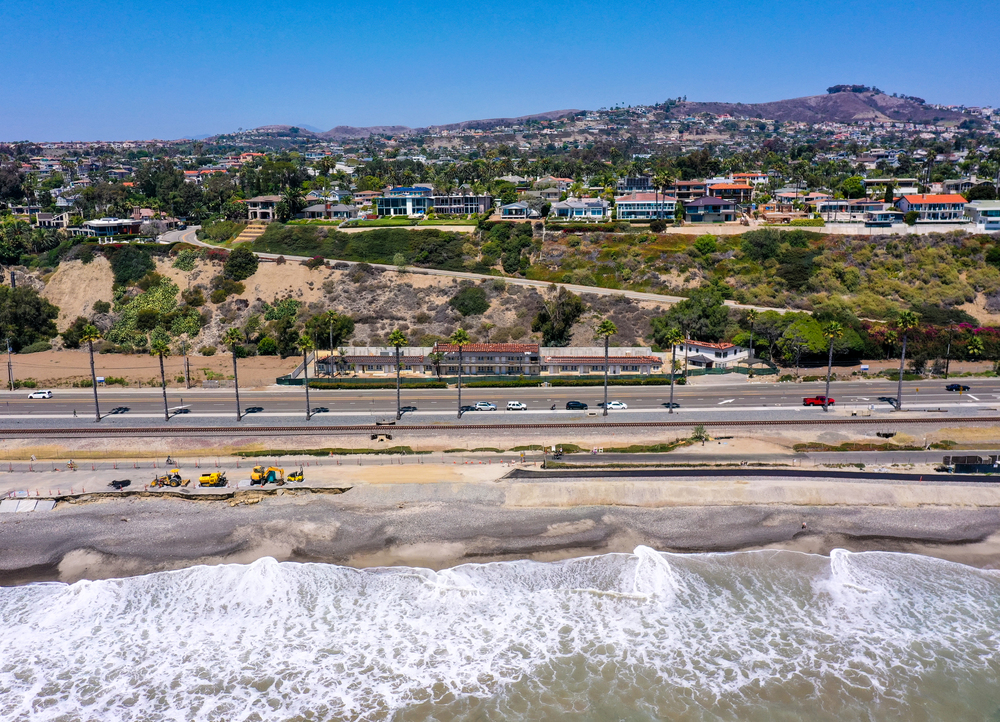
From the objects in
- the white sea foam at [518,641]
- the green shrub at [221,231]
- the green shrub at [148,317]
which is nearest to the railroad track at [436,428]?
the white sea foam at [518,641]

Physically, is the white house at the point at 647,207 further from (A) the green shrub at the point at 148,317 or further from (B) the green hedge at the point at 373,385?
(A) the green shrub at the point at 148,317

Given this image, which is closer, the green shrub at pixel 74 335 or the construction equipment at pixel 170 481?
the construction equipment at pixel 170 481

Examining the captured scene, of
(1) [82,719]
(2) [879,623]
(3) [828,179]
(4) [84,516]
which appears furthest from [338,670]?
(3) [828,179]

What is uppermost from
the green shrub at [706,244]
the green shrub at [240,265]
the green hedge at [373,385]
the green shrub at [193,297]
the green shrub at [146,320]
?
the green shrub at [706,244]

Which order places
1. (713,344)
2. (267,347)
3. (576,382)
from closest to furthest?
(576,382)
(713,344)
(267,347)

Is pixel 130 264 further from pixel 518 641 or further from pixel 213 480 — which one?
pixel 518 641

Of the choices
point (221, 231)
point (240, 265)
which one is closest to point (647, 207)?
point (240, 265)
